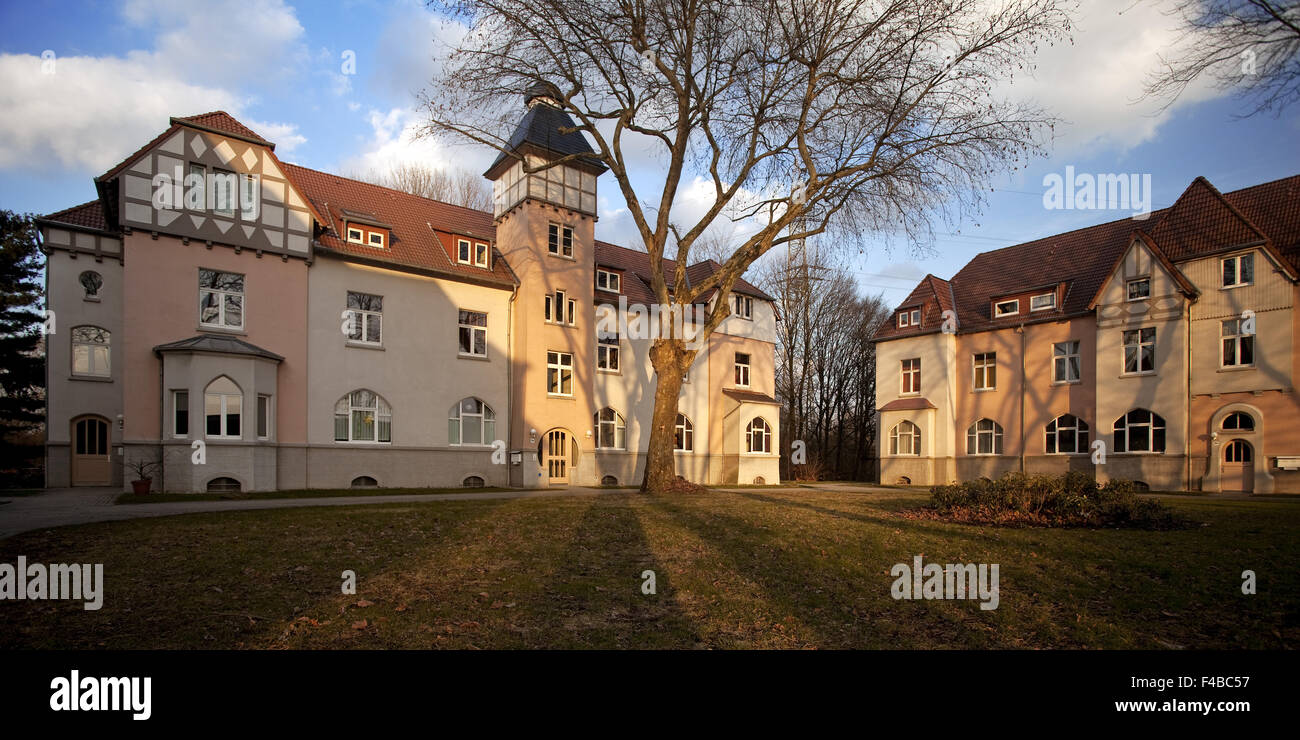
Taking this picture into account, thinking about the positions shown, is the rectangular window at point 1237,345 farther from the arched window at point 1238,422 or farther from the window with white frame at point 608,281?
the window with white frame at point 608,281

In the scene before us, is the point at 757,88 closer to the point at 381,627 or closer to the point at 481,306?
A: the point at 481,306

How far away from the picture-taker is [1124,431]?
3109 cm

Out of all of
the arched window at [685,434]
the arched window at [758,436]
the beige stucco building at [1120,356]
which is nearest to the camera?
→ the beige stucco building at [1120,356]

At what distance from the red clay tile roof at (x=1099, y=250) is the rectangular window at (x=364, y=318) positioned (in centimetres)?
2820

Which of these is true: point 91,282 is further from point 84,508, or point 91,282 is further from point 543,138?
point 543,138

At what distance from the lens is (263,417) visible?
22719 millimetres

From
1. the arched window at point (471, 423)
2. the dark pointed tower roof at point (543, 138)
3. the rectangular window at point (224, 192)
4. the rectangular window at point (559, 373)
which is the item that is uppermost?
the dark pointed tower roof at point (543, 138)

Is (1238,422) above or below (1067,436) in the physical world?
above

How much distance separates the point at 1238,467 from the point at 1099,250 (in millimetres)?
12140

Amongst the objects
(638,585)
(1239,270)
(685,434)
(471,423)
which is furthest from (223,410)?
(1239,270)

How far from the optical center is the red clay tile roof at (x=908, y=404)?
37906mm

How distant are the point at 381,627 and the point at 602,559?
→ 3.51m

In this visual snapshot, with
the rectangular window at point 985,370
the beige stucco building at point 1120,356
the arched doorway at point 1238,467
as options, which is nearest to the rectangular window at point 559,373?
the beige stucco building at point 1120,356

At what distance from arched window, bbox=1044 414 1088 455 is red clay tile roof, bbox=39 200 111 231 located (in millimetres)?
40667
